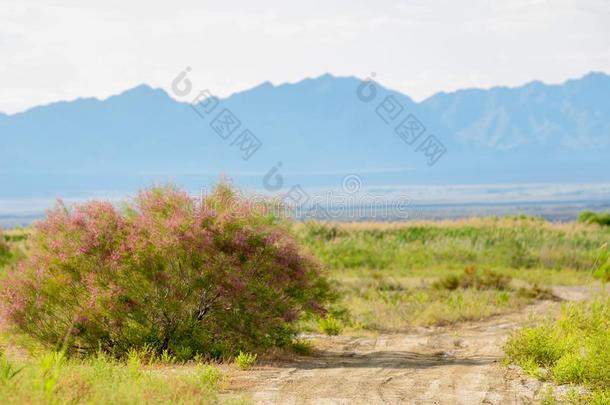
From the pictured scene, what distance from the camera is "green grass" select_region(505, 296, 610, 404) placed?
11164 mm

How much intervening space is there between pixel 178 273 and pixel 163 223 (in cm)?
73

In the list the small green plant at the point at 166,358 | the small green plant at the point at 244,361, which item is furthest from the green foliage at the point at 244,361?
the small green plant at the point at 166,358

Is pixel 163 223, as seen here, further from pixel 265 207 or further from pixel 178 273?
pixel 265 207

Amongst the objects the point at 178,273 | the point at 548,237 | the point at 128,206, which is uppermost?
the point at 128,206

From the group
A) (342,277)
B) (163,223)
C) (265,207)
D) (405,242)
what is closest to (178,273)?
(163,223)

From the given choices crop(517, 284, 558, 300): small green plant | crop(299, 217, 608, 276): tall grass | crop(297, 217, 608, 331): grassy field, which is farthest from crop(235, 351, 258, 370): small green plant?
crop(299, 217, 608, 276): tall grass

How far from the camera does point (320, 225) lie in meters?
47.9

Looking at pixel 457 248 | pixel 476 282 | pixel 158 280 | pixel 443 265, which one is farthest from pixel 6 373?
pixel 457 248

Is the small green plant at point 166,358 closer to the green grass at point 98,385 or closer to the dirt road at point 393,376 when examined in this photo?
the dirt road at point 393,376

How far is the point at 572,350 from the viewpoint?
12.5m

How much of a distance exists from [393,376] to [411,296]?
1288 cm

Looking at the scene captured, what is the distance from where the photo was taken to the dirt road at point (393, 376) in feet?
34.9

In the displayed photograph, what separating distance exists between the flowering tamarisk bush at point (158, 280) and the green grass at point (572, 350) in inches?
130

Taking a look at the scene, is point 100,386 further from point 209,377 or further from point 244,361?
point 244,361
